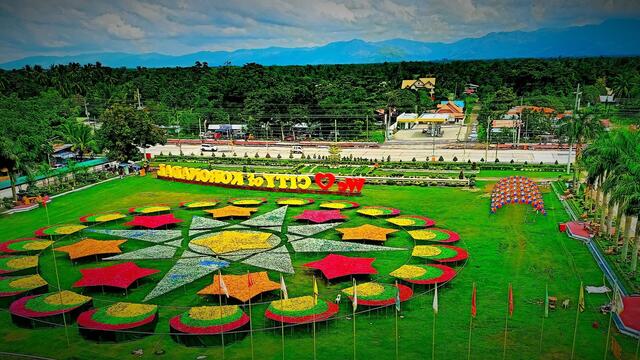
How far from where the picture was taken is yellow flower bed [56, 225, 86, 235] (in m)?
48.3

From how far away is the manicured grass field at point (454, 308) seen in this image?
2845cm

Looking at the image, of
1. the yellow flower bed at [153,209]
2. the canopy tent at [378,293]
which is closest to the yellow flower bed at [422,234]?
the canopy tent at [378,293]

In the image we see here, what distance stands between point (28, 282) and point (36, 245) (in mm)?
9132

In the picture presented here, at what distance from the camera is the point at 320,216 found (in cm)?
5131

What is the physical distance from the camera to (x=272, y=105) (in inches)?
4395

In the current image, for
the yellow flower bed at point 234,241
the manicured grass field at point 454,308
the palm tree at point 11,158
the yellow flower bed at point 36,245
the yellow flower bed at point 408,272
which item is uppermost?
the palm tree at point 11,158

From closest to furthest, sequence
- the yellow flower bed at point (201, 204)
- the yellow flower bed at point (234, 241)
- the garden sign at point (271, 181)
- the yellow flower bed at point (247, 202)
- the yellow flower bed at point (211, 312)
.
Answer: the yellow flower bed at point (211, 312)
the yellow flower bed at point (234, 241)
the yellow flower bed at point (201, 204)
the yellow flower bed at point (247, 202)
the garden sign at point (271, 181)

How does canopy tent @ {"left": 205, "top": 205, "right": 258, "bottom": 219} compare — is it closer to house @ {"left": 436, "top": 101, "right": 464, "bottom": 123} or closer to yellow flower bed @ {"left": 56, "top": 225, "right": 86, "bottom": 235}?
yellow flower bed @ {"left": 56, "top": 225, "right": 86, "bottom": 235}

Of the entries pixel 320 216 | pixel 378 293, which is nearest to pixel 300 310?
pixel 378 293

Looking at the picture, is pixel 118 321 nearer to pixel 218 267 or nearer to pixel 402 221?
pixel 218 267

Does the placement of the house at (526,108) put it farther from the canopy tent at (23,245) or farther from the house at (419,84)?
the canopy tent at (23,245)

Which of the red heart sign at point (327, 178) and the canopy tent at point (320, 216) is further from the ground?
the red heart sign at point (327, 178)

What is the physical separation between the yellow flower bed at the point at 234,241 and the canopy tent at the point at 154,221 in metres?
5.59

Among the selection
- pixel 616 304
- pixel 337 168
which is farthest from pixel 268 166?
pixel 616 304
